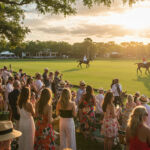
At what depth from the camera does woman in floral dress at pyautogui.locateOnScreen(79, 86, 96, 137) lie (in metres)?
6.34

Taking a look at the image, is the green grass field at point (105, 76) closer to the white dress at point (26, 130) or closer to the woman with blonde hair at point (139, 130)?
the white dress at point (26, 130)

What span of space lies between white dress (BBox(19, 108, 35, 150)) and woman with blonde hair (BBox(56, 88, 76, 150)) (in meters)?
0.77

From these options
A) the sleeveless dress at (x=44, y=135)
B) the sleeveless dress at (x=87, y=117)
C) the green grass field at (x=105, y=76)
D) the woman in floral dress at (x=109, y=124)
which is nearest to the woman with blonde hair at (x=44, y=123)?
the sleeveless dress at (x=44, y=135)

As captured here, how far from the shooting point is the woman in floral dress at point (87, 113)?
6.34m

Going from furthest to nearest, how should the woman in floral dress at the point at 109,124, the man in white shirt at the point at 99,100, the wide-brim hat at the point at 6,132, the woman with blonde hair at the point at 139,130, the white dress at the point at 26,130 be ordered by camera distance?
the man in white shirt at the point at 99,100
the woman in floral dress at the point at 109,124
the white dress at the point at 26,130
the woman with blonde hair at the point at 139,130
the wide-brim hat at the point at 6,132

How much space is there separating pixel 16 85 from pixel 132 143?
13.5 ft

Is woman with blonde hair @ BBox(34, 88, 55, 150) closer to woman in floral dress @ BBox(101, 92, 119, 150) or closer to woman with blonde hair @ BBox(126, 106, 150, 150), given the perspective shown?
woman in floral dress @ BBox(101, 92, 119, 150)

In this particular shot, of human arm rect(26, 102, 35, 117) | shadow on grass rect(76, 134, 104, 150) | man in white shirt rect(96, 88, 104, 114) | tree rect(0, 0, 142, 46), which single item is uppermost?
tree rect(0, 0, 142, 46)

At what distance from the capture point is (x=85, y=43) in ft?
397

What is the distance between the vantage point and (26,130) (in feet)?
16.7

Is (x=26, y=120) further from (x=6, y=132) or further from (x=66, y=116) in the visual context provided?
(x=6, y=132)

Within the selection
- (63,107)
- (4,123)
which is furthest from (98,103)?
(4,123)

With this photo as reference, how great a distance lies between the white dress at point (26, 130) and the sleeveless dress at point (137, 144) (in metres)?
2.65

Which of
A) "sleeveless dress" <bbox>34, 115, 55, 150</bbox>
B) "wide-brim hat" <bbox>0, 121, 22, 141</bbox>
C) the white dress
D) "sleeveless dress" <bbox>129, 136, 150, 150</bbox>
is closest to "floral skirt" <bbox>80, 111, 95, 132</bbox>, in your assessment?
"sleeveless dress" <bbox>34, 115, 55, 150</bbox>
